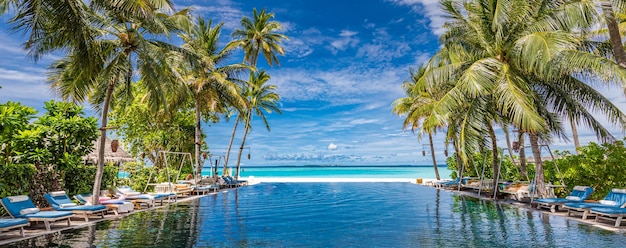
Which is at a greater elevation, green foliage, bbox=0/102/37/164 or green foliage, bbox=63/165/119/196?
green foliage, bbox=0/102/37/164

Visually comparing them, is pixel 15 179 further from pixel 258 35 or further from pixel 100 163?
pixel 258 35

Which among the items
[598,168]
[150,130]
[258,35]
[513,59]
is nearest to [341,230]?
[513,59]

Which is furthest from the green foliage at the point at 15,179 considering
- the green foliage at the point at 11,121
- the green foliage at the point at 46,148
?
the green foliage at the point at 11,121

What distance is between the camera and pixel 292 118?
77.6 metres

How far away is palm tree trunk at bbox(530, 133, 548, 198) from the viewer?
39.3 feet

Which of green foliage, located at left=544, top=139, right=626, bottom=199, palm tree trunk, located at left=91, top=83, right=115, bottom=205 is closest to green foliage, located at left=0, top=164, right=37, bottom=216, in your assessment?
palm tree trunk, located at left=91, top=83, right=115, bottom=205

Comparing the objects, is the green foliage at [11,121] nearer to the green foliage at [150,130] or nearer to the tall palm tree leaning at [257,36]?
the green foliage at [150,130]

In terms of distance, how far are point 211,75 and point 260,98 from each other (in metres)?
8.05

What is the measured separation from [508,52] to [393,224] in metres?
6.36

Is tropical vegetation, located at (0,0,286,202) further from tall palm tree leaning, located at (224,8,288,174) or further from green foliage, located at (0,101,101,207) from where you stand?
tall palm tree leaning, located at (224,8,288,174)

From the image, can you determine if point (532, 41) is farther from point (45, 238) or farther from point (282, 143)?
point (282, 143)

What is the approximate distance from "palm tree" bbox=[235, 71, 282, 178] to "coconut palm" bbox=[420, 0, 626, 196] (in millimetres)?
16704

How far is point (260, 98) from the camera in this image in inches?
1115

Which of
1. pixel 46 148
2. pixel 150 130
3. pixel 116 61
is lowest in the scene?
pixel 46 148
